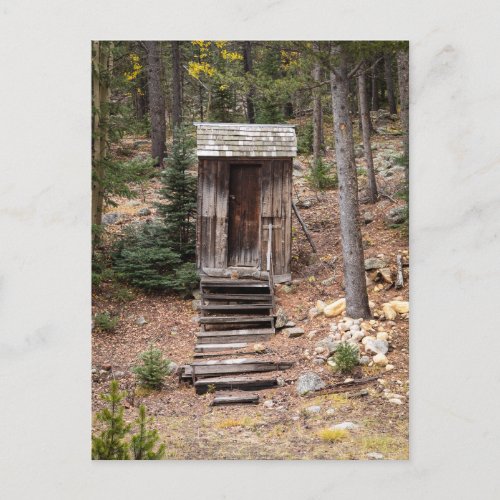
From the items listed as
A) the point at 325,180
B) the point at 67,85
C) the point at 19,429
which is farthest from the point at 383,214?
the point at 19,429

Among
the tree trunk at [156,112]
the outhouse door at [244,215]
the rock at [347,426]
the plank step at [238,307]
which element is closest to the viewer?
the rock at [347,426]

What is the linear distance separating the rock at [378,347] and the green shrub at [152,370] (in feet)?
4.51

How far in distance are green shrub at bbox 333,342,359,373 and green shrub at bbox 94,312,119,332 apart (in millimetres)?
1507

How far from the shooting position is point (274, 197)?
489cm

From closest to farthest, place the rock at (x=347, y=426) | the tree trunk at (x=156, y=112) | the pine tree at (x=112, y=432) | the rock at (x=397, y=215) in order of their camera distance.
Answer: the pine tree at (x=112, y=432)
the rock at (x=347, y=426)
the rock at (x=397, y=215)
the tree trunk at (x=156, y=112)

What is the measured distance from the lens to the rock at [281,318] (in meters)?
4.33

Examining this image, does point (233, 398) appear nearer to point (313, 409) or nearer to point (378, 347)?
point (313, 409)

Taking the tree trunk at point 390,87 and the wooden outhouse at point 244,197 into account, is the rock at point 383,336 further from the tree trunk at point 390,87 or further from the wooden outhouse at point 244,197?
the tree trunk at point 390,87

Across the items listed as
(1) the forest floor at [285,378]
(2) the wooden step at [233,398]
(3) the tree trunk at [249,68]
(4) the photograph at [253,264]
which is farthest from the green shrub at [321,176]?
(2) the wooden step at [233,398]

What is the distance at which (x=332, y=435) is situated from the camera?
12.3 ft

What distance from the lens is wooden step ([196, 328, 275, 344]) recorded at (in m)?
4.21

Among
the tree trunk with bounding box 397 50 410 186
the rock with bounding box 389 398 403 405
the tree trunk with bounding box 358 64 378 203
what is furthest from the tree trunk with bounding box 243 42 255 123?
the rock with bounding box 389 398 403 405

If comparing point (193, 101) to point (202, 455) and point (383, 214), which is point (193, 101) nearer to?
point (383, 214)

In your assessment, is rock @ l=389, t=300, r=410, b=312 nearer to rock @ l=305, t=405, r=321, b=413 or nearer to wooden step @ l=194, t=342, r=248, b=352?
rock @ l=305, t=405, r=321, b=413
